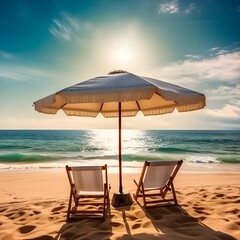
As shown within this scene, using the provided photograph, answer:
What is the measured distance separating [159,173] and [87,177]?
4.43ft

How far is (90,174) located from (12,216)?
158 centimetres

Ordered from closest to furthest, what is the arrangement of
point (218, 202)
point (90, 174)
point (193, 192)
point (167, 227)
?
point (167, 227) → point (90, 174) → point (218, 202) → point (193, 192)

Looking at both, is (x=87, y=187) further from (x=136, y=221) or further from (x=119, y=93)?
(x=119, y=93)

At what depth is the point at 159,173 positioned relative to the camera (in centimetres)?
528

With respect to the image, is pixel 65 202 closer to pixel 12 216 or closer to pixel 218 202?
pixel 12 216

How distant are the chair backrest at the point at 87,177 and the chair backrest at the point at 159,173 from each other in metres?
0.85

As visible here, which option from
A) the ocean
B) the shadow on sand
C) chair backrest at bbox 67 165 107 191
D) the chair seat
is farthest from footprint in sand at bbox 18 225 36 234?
the ocean

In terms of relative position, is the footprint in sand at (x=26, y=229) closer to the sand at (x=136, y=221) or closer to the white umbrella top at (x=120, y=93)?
the sand at (x=136, y=221)

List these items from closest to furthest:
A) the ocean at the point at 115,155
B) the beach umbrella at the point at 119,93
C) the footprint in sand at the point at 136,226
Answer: the beach umbrella at the point at 119,93
the footprint in sand at the point at 136,226
the ocean at the point at 115,155

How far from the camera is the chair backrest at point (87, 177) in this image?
4762 millimetres

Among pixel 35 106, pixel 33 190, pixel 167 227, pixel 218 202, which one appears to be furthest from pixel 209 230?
pixel 33 190

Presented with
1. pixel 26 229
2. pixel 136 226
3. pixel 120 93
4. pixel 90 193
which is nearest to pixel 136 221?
pixel 136 226

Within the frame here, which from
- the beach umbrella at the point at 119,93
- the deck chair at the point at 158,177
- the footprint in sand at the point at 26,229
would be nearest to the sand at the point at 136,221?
the footprint in sand at the point at 26,229

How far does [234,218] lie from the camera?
14.7ft
